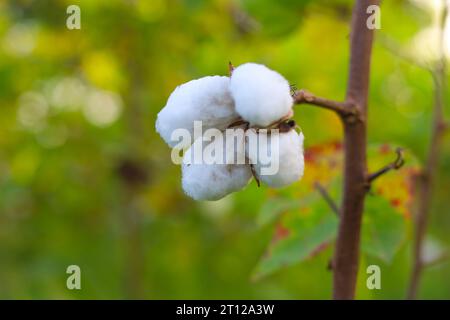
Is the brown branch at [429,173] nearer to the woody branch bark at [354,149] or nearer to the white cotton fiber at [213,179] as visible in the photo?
the woody branch bark at [354,149]

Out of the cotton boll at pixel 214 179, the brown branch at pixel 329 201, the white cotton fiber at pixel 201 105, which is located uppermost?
the white cotton fiber at pixel 201 105

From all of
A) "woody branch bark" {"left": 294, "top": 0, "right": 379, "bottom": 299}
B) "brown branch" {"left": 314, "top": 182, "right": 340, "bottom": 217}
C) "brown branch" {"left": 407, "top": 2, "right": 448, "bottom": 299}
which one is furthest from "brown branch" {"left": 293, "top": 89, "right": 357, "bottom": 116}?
"brown branch" {"left": 407, "top": 2, "right": 448, "bottom": 299}

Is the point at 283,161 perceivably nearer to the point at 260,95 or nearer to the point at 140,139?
the point at 260,95

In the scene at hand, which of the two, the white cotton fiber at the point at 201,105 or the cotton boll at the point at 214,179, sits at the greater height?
the white cotton fiber at the point at 201,105

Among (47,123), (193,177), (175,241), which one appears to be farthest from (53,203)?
(193,177)

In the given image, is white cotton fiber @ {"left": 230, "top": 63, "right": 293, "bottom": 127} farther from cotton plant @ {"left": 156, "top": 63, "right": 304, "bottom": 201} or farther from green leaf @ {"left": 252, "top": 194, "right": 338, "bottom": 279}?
green leaf @ {"left": 252, "top": 194, "right": 338, "bottom": 279}

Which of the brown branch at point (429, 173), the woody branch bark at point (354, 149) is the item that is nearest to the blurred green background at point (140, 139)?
the brown branch at point (429, 173)
